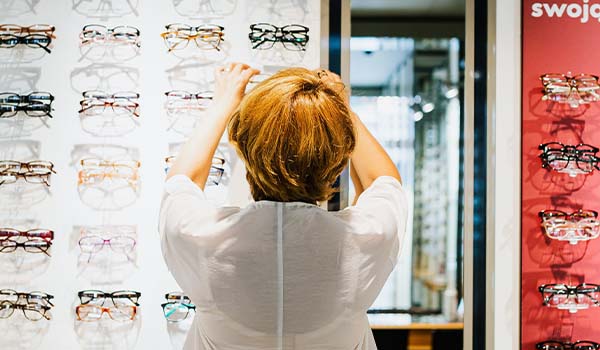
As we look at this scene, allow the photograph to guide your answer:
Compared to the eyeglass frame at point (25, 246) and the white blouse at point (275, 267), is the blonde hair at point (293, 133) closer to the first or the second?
the white blouse at point (275, 267)

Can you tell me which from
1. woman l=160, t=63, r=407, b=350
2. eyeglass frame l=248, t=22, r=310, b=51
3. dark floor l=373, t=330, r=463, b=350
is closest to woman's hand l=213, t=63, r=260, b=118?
woman l=160, t=63, r=407, b=350

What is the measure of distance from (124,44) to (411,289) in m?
4.83

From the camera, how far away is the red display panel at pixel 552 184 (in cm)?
261

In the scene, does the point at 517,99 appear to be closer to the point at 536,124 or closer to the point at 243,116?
the point at 536,124

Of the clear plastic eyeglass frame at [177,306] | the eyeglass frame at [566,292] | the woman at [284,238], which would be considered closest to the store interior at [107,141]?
the clear plastic eyeglass frame at [177,306]

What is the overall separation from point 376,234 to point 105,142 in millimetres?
1407

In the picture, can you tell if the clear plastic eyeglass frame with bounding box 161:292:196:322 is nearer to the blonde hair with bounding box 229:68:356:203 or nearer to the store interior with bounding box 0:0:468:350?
the store interior with bounding box 0:0:468:350

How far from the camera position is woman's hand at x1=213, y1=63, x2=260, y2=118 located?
188 cm

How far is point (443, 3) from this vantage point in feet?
10.8

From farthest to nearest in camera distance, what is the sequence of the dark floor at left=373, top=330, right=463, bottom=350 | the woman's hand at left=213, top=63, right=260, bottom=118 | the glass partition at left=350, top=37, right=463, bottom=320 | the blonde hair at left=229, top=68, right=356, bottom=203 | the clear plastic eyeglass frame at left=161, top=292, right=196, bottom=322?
the glass partition at left=350, top=37, right=463, bottom=320
the dark floor at left=373, top=330, right=463, bottom=350
the clear plastic eyeglass frame at left=161, top=292, right=196, bottom=322
the woman's hand at left=213, top=63, right=260, bottom=118
the blonde hair at left=229, top=68, right=356, bottom=203

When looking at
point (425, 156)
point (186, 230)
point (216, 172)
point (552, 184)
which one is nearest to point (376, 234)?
point (186, 230)

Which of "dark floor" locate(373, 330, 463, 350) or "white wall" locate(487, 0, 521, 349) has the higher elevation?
"white wall" locate(487, 0, 521, 349)

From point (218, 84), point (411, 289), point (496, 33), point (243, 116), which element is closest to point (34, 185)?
point (218, 84)

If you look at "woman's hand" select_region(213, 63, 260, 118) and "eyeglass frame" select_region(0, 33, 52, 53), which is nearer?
"woman's hand" select_region(213, 63, 260, 118)
